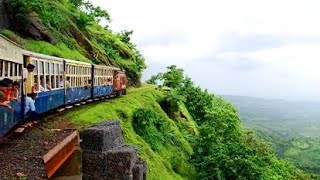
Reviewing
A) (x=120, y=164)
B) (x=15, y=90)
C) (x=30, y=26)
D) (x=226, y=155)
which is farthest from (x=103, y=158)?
(x=30, y=26)

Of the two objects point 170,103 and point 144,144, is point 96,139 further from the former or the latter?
point 170,103

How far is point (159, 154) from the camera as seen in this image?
81.6 feet

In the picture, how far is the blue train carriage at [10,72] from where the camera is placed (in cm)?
1279

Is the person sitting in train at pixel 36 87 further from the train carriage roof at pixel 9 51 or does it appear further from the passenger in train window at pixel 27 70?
the train carriage roof at pixel 9 51

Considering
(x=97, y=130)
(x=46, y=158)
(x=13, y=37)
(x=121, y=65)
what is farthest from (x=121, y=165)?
(x=121, y=65)

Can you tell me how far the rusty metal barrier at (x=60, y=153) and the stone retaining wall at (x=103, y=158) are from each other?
1.71 feet

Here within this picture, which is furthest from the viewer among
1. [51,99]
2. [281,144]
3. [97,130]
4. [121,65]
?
[281,144]

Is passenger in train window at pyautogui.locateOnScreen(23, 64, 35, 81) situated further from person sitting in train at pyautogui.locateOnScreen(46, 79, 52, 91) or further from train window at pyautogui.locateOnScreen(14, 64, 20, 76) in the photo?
person sitting in train at pyautogui.locateOnScreen(46, 79, 52, 91)

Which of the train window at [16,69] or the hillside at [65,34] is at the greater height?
the hillside at [65,34]

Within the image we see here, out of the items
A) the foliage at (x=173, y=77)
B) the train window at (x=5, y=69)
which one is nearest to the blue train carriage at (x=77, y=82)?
the train window at (x=5, y=69)

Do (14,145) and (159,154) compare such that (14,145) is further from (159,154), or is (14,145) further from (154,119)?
(154,119)

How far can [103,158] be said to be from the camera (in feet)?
52.4

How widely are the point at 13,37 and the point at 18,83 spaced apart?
1666 centimetres

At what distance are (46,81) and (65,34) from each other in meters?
22.7
